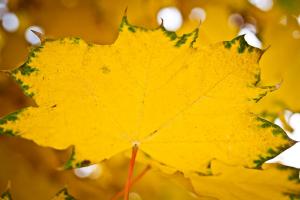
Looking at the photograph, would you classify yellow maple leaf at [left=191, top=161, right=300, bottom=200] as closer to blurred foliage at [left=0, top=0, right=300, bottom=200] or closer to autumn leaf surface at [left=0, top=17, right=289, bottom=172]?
autumn leaf surface at [left=0, top=17, right=289, bottom=172]

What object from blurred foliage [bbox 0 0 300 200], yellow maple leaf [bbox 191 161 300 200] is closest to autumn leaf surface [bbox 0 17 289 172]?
yellow maple leaf [bbox 191 161 300 200]

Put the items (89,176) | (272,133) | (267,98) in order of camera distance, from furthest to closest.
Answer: (89,176) → (267,98) → (272,133)

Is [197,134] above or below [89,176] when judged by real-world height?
below

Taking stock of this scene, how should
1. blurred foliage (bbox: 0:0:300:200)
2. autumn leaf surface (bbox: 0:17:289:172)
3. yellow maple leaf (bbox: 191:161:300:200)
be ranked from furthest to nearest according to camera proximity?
blurred foliage (bbox: 0:0:300:200)
yellow maple leaf (bbox: 191:161:300:200)
autumn leaf surface (bbox: 0:17:289:172)

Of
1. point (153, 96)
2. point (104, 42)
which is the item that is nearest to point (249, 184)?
point (153, 96)

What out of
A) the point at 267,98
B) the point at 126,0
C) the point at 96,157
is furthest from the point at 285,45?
the point at 96,157

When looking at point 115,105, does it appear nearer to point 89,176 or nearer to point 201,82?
point 201,82

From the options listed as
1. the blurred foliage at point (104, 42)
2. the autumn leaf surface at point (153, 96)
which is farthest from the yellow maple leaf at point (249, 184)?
the blurred foliage at point (104, 42)

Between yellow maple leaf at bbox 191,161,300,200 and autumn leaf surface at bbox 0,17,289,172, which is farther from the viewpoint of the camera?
yellow maple leaf at bbox 191,161,300,200
